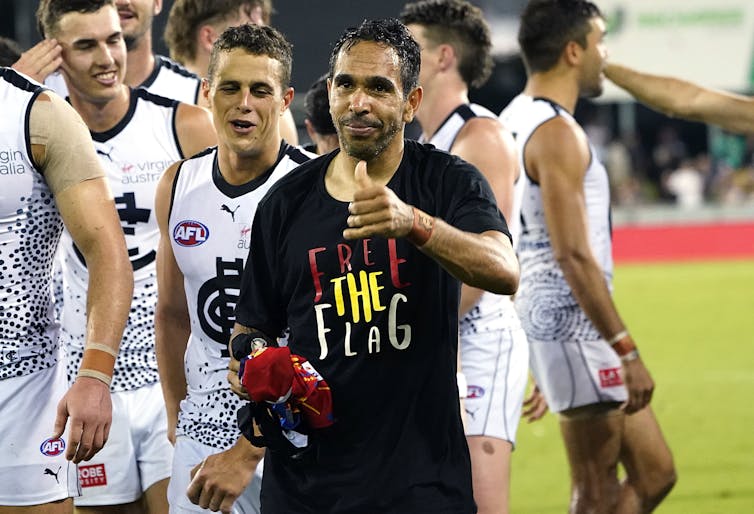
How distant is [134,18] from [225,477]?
2506 mm

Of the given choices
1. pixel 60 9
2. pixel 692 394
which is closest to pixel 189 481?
pixel 60 9

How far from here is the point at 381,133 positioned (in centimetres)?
352

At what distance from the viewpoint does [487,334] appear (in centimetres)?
530

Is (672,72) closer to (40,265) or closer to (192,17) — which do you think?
(192,17)

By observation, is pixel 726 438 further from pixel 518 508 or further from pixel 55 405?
pixel 55 405

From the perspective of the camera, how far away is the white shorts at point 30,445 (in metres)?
4.10

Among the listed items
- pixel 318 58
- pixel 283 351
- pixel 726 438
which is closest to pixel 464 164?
pixel 283 351

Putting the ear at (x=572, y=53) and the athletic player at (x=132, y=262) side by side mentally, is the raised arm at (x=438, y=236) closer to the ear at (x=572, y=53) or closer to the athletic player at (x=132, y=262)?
the athletic player at (x=132, y=262)

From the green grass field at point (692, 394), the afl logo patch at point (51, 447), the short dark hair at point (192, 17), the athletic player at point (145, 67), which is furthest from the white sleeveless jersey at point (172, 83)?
the green grass field at point (692, 394)

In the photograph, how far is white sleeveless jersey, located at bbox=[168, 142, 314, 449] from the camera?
4391mm

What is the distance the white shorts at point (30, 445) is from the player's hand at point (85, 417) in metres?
0.30

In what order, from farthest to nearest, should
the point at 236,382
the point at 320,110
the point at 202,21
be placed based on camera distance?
the point at 202,21 < the point at 320,110 < the point at 236,382

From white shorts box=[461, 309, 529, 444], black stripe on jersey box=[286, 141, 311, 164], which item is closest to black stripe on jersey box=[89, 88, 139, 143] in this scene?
black stripe on jersey box=[286, 141, 311, 164]

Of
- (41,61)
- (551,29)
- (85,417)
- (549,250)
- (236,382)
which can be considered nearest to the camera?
(236,382)
